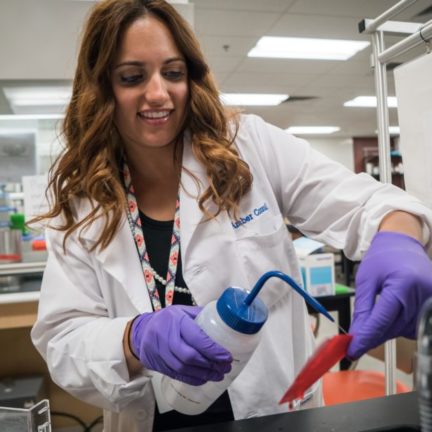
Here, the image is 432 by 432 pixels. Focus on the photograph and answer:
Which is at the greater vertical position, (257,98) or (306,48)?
(257,98)

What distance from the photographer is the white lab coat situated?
0.86 metres

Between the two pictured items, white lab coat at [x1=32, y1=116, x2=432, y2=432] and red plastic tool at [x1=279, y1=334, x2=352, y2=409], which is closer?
red plastic tool at [x1=279, y1=334, x2=352, y2=409]

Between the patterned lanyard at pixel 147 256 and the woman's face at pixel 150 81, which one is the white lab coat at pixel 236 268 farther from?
the woman's face at pixel 150 81

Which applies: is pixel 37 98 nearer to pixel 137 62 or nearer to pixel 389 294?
pixel 137 62

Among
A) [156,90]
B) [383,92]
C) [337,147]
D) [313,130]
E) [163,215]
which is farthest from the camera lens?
[337,147]

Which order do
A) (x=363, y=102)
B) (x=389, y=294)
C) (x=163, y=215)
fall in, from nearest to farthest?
(x=389, y=294) < (x=163, y=215) < (x=363, y=102)

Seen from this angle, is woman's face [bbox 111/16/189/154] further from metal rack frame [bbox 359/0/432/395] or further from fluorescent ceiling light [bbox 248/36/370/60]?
fluorescent ceiling light [bbox 248/36/370/60]

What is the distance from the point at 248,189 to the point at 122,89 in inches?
13.5

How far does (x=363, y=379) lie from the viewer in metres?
1.59

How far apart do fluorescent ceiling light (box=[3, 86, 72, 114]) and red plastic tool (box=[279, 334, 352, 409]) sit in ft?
7.26

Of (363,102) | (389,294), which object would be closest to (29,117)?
(389,294)

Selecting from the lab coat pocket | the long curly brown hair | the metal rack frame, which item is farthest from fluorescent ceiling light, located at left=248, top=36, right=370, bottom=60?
the lab coat pocket

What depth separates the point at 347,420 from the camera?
0.63 meters

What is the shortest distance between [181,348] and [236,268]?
0.28 meters
